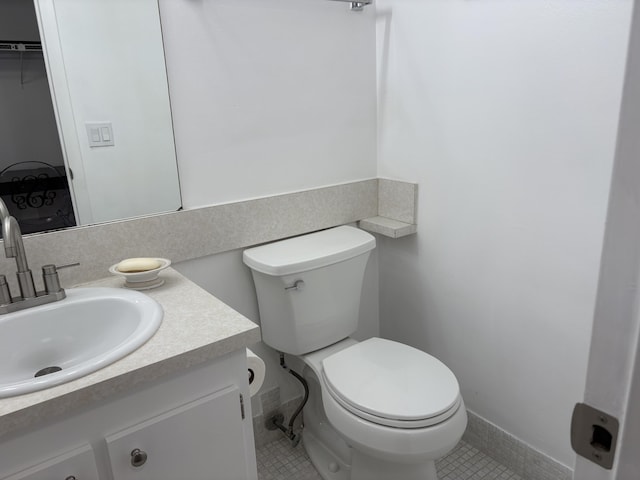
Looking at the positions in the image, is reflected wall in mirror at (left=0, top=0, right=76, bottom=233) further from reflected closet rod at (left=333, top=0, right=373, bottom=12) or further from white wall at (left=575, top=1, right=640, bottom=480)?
white wall at (left=575, top=1, right=640, bottom=480)

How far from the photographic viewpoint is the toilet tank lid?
1.53 meters

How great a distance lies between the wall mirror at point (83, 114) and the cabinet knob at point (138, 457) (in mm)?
655

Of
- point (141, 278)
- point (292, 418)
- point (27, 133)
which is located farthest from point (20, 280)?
point (292, 418)

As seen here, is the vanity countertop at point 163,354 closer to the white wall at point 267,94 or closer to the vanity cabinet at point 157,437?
the vanity cabinet at point 157,437

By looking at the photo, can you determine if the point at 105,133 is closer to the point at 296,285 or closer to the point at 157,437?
the point at 296,285

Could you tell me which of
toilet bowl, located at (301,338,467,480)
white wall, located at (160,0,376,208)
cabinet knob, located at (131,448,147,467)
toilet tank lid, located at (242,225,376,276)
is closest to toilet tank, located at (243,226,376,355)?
toilet tank lid, located at (242,225,376,276)

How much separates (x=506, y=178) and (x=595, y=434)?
117cm

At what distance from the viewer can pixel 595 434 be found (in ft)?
1.54

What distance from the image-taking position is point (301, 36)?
1651 millimetres

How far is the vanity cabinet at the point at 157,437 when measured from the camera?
2.87 ft

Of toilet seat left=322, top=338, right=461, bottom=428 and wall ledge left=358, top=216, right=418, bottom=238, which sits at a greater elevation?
wall ledge left=358, top=216, right=418, bottom=238

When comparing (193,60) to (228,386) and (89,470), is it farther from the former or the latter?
(89,470)

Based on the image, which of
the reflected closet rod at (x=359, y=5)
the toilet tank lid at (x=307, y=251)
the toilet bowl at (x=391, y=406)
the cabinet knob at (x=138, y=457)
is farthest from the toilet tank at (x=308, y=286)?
the reflected closet rod at (x=359, y=5)

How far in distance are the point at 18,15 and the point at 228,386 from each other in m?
1.03
